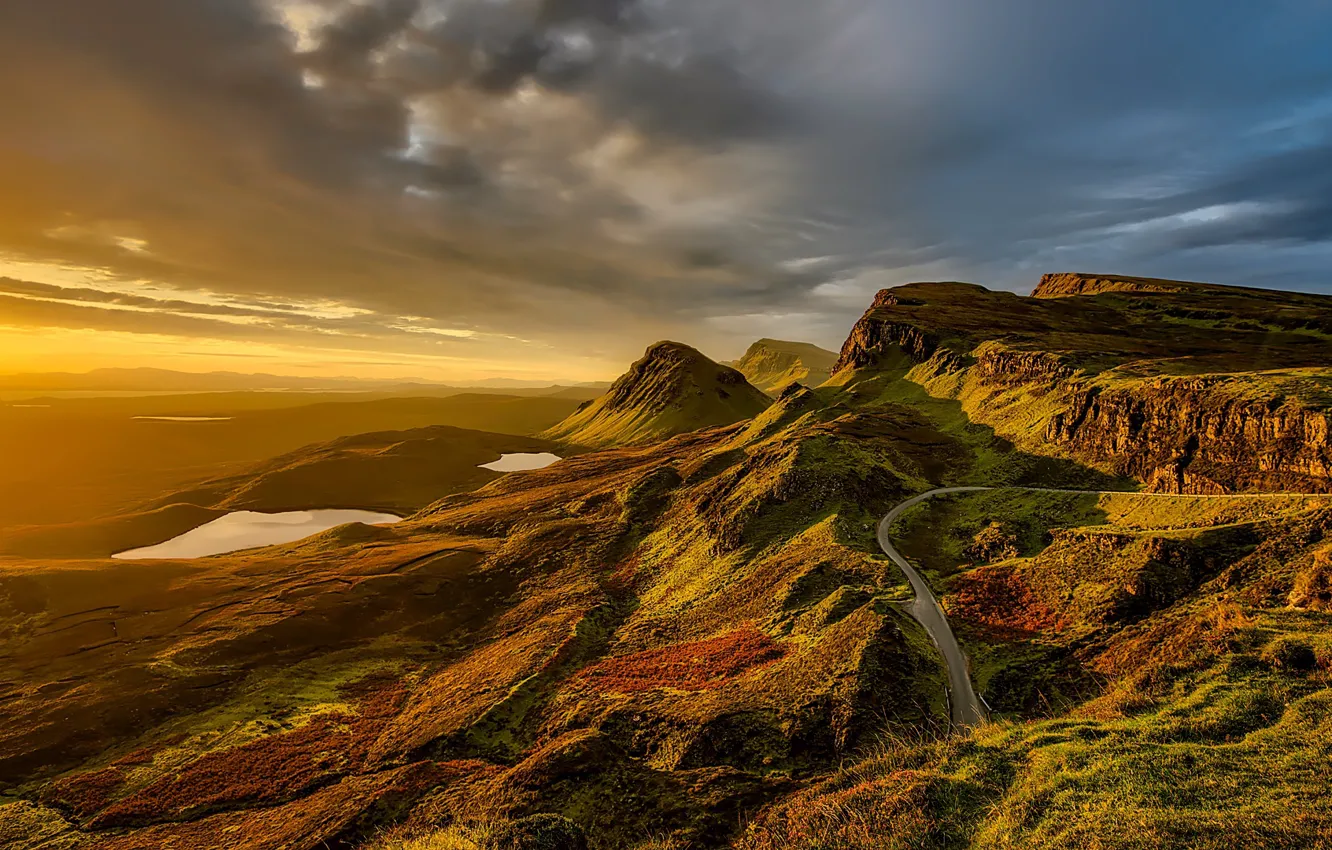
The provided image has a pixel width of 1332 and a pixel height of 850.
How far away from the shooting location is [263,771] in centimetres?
4191

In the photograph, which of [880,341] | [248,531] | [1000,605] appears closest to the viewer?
[1000,605]

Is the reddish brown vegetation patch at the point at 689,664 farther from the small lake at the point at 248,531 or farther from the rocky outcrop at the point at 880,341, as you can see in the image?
the small lake at the point at 248,531

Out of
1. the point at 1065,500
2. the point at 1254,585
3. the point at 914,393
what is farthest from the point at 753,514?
the point at 914,393

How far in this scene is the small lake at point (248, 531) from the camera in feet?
444

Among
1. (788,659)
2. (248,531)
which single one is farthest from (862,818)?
(248,531)

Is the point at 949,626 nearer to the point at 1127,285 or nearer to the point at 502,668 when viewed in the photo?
the point at 502,668

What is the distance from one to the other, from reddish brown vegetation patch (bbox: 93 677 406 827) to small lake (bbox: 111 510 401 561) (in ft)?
326

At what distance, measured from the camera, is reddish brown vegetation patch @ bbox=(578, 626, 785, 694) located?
42.9 metres

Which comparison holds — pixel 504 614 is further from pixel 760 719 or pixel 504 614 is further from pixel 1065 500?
pixel 1065 500

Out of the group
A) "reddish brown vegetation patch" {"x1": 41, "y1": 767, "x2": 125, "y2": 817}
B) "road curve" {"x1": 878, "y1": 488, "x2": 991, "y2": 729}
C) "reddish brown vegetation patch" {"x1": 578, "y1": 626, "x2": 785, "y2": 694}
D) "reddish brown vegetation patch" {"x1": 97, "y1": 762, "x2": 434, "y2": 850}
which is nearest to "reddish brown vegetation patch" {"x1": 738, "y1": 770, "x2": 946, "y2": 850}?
"road curve" {"x1": 878, "y1": 488, "x2": 991, "y2": 729}

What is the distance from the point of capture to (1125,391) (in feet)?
228

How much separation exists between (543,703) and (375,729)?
16480 millimetres

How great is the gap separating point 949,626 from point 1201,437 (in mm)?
43086

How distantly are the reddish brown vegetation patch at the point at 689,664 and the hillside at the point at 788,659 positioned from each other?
0.40 metres
